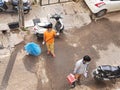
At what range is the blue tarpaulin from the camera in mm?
14750

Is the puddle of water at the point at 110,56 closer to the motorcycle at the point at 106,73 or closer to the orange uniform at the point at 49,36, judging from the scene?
the motorcycle at the point at 106,73

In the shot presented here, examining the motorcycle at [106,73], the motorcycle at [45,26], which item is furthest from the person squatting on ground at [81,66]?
the motorcycle at [45,26]

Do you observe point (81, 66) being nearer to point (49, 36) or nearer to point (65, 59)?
point (49, 36)

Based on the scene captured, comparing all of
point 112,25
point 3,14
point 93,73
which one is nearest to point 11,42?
point 3,14

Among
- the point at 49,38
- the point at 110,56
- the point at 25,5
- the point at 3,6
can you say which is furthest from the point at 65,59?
the point at 3,6

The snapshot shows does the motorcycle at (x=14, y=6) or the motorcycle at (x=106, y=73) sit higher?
the motorcycle at (x=14, y=6)

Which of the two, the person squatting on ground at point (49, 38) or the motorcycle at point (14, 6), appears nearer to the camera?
the person squatting on ground at point (49, 38)

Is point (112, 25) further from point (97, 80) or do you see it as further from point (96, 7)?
point (97, 80)

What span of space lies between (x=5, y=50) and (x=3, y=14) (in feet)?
9.80

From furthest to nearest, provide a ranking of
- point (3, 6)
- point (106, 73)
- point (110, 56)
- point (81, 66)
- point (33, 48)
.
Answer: point (3, 6), point (110, 56), point (33, 48), point (106, 73), point (81, 66)

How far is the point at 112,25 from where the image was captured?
17.8 metres

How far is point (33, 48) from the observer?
1477 cm

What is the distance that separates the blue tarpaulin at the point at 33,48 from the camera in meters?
14.8

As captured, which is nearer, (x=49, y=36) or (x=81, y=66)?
(x=81, y=66)
